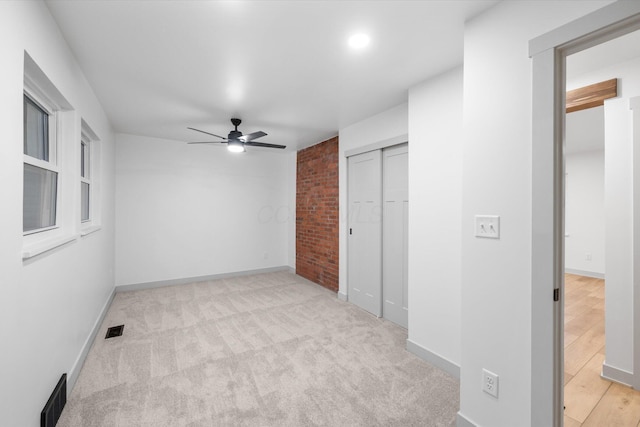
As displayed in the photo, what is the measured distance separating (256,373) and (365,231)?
7.13ft

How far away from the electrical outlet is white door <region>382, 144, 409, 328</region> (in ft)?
5.08

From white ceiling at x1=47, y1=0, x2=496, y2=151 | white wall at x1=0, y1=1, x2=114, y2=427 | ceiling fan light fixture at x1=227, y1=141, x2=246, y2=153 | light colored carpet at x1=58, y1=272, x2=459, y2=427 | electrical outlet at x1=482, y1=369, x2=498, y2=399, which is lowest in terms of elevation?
light colored carpet at x1=58, y1=272, x2=459, y2=427

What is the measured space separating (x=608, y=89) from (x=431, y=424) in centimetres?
272

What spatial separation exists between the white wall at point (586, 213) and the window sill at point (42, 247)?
8042 mm

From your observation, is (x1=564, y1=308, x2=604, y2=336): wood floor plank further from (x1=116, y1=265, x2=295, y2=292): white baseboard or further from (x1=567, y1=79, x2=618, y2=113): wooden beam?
(x1=116, y1=265, x2=295, y2=292): white baseboard

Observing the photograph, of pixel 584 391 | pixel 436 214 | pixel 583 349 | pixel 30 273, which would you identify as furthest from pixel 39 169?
pixel 583 349

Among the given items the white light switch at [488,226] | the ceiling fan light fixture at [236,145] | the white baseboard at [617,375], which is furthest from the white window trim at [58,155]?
the white baseboard at [617,375]

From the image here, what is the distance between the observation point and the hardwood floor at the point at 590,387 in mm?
1796

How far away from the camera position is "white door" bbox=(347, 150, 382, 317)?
3.55 metres

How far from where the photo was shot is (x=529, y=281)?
1408mm

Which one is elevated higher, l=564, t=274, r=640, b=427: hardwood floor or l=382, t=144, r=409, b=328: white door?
l=382, t=144, r=409, b=328: white door

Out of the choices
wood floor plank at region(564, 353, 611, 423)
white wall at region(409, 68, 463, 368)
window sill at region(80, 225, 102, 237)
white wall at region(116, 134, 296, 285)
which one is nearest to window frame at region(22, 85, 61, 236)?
window sill at region(80, 225, 102, 237)

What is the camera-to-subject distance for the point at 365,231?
3.78 meters

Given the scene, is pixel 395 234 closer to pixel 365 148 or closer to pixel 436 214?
pixel 436 214
